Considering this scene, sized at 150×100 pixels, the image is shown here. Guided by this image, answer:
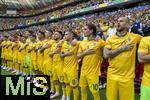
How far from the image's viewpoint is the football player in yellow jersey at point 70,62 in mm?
8250

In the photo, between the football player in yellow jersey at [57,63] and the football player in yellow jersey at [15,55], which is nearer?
the football player in yellow jersey at [57,63]

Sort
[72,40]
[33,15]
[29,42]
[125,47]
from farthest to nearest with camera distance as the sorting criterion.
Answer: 1. [33,15]
2. [29,42]
3. [72,40]
4. [125,47]

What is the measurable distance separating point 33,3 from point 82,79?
185 ft

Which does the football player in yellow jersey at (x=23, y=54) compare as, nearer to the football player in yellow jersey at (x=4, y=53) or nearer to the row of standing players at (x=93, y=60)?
the row of standing players at (x=93, y=60)

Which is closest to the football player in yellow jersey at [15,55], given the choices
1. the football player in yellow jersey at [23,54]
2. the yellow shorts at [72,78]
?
the football player in yellow jersey at [23,54]

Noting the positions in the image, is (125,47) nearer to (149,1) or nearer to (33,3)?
(149,1)

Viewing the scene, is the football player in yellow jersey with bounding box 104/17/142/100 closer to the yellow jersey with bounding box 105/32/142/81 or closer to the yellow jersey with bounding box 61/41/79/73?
the yellow jersey with bounding box 105/32/142/81

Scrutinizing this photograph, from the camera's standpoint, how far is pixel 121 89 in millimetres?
5945

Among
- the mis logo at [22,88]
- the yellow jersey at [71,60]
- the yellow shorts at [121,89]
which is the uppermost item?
the yellow jersey at [71,60]

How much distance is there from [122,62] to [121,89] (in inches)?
17.4

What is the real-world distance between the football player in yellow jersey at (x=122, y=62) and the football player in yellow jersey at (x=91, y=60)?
3.87 feet

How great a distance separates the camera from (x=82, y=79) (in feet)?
24.5

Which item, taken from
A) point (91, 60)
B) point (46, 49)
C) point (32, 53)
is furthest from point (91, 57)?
point (32, 53)

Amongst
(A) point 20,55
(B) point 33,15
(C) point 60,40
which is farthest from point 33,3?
(C) point 60,40
